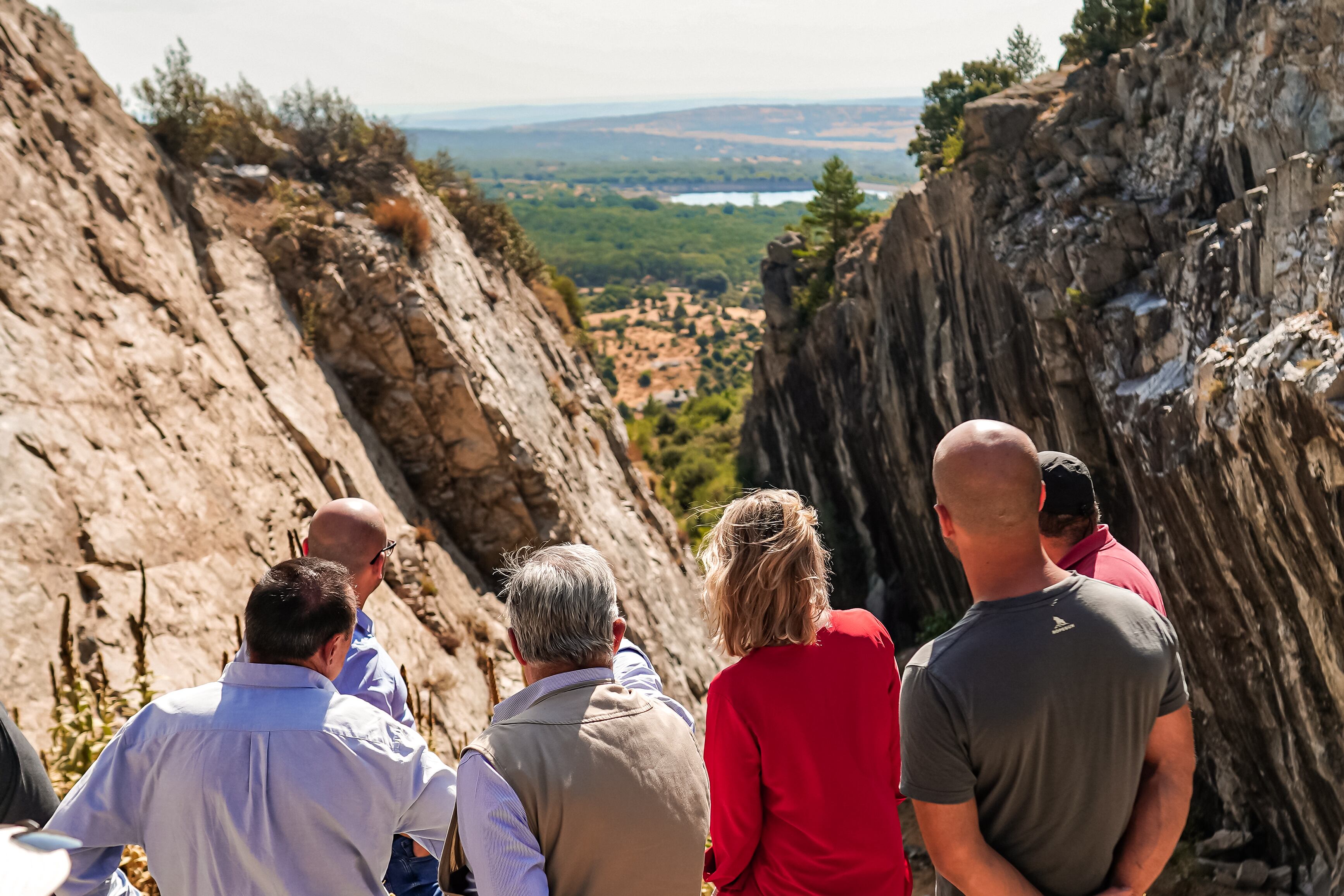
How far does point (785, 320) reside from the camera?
31609mm

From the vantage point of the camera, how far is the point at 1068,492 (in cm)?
358

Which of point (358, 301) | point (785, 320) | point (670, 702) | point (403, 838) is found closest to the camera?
point (670, 702)

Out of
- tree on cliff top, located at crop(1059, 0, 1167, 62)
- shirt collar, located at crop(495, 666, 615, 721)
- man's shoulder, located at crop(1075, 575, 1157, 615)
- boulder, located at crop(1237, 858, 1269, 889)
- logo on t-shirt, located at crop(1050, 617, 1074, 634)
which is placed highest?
tree on cliff top, located at crop(1059, 0, 1167, 62)

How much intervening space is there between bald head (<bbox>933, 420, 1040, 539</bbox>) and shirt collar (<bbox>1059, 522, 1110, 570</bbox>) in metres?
Answer: 1.16

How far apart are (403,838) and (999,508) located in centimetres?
251

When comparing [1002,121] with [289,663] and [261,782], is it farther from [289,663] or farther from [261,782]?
[261,782]

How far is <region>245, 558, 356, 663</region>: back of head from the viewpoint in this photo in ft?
8.37

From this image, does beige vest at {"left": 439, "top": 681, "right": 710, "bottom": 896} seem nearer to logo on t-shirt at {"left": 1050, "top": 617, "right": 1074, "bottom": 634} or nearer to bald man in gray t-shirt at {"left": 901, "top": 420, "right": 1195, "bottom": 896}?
bald man in gray t-shirt at {"left": 901, "top": 420, "right": 1195, "bottom": 896}

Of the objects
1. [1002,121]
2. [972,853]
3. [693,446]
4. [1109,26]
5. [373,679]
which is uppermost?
[1109,26]

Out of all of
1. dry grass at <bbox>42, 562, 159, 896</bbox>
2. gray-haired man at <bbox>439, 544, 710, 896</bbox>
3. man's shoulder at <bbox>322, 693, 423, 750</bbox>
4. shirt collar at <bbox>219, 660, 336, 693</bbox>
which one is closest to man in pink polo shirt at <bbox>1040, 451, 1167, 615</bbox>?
gray-haired man at <bbox>439, 544, 710, 896</bbox>

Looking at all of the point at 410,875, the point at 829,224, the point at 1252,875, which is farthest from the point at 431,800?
the point at 829,224

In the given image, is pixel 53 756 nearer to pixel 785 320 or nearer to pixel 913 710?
pixel 913 710

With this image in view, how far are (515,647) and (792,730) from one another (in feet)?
2.84

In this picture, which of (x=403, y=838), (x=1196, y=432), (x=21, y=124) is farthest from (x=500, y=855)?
(x=1196, y=432)
